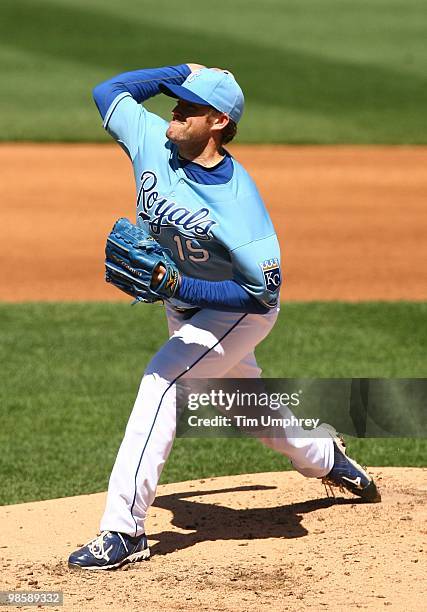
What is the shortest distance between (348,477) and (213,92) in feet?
6.12

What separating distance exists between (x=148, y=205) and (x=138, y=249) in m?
0.28

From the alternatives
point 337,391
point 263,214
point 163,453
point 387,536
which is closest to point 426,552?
point 387,536

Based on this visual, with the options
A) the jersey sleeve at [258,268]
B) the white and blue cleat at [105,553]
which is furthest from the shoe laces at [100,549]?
the jersey sleeve at [258,268]

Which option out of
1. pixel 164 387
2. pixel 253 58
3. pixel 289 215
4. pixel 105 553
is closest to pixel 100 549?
pixel 105 553

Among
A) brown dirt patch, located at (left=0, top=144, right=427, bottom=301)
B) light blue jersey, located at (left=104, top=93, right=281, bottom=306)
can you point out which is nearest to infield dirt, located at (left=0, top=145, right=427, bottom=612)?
brown dirt patch, located at (left=0, top=144, right=427, bottom=301)

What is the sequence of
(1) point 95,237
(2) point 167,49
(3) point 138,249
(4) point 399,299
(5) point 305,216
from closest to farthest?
(3) point 138,249 < (4) point 399,299 < (1) point 95,237 < (5) point 305,216 < (2) point 167,49

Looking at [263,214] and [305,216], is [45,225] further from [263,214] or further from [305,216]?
[263,214]

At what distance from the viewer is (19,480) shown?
678 centimetres

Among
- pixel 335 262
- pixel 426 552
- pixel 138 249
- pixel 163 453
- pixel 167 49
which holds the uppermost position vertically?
pixel 167 49

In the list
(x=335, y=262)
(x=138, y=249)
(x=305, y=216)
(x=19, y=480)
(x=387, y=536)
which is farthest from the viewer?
(x=305, y=216)

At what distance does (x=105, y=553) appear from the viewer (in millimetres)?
4859

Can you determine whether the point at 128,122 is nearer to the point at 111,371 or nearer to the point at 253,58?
the point at 111,371

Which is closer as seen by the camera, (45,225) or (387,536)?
(387,536)

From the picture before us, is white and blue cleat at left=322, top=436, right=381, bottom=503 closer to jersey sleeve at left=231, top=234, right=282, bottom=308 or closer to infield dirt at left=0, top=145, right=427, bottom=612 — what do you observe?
infield dirt at left=0, top=145, right=427, bottom=612
